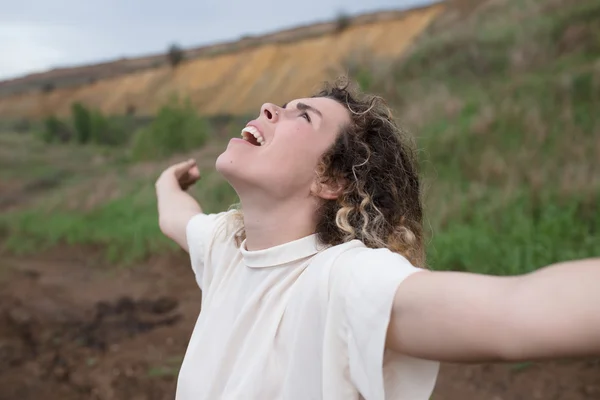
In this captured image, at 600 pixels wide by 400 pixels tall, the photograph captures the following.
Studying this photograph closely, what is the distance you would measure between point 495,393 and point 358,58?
229 cm

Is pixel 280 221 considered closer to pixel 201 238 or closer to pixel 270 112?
pixel 270 112

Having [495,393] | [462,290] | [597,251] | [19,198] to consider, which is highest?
[462,290]

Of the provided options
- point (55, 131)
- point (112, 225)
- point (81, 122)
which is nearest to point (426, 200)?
point (112, 225)

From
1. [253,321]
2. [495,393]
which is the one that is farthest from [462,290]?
[495,393]

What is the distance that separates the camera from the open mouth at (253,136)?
0.91 meters

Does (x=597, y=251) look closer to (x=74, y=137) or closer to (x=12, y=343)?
(x=12, y=343)

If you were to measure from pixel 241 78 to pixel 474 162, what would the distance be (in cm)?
170

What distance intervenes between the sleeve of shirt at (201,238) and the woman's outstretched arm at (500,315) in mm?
536

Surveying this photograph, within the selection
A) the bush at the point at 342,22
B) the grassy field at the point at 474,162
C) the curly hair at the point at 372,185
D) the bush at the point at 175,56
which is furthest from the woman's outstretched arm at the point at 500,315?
the bush at the point at 175,56

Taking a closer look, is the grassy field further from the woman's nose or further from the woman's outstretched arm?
the woman's outstretched arm

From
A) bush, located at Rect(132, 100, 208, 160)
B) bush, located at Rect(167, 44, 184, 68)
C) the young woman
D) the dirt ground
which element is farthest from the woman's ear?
bush, located at Rect(167, 44, 184, 68)

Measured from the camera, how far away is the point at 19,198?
13.1 feet

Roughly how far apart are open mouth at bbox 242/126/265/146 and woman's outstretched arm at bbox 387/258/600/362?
389 mm

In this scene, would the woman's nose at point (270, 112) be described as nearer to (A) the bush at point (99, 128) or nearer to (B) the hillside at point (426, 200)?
(B) the hillside at point (426, 200)
